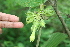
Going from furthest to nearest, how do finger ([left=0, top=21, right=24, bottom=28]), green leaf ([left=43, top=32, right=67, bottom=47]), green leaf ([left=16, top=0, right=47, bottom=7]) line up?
finger ([left=0, top=21, right=24, bottom=28]), green leaf ([left=43, top=32, right=67, bottom=47]), green leaf ([left=16, top=0, right=47, bottom=7])

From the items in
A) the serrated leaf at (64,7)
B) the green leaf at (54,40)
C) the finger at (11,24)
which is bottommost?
the green leaf at (54,40)

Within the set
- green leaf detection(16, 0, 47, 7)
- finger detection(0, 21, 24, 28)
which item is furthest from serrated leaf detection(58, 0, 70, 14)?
green leaf detection(16, 0, 47, 7)

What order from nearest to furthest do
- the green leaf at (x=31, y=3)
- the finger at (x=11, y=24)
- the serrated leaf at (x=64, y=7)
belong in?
the green leaf at (x=31, y=3)
the finger at (x=11, y=24)
the serrated leaf at (x=64, y=7)

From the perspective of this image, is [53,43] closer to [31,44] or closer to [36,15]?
[36,15]

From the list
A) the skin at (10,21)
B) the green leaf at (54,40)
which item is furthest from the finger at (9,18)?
the green leaf at (54,40)

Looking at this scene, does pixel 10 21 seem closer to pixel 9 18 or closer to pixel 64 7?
pixel 9 18

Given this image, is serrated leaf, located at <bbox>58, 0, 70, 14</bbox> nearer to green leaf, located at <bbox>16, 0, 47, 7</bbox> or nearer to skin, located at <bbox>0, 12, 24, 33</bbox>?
skin, located at <bbox>0, 12, 24, 33</bbox>

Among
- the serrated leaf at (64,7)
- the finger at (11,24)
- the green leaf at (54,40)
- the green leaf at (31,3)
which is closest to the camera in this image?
the green leaf at (31,3)

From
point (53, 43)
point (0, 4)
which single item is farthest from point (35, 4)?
point (0, 4)

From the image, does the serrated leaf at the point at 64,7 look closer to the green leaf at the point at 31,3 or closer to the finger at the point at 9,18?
the finger at the point at 9,18

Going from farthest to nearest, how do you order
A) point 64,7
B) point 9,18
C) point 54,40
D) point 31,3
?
1. point 64,7
2. point 9,18
3. point 54,40
4. point 31,3

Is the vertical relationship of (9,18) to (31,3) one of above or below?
below

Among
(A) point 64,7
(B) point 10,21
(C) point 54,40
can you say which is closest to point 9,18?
(B) point 10,21

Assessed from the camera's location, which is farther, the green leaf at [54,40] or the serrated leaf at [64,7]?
the serrated leaf at [64,7]
